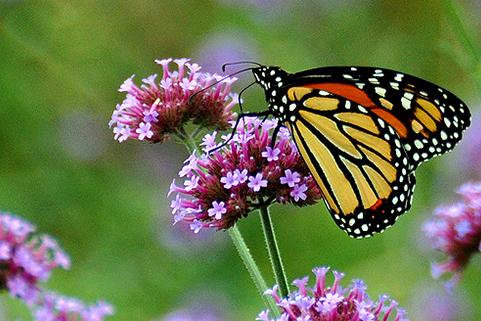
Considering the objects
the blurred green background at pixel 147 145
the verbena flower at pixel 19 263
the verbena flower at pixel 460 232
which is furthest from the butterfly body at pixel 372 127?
the blurred green background at pixel 147 145

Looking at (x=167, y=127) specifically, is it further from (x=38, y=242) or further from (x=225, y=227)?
(x=38, y=242)

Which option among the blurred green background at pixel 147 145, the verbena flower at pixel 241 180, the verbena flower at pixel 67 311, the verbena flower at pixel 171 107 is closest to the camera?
the verbena flower at pixel 241 180

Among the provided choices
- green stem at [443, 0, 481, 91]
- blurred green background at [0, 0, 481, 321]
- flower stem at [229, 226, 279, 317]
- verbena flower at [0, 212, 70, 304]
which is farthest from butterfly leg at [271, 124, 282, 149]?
blurred green background at [0, 0, 481, 321]

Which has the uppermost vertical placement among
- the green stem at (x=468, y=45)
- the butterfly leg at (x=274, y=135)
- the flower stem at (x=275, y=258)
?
the green stem at (x=468, y=45)

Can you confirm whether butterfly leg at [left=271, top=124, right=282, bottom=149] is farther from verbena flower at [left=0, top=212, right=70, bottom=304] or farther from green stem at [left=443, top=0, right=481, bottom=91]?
verbena flower at [left=0, top=212, right=70, bottom=304]

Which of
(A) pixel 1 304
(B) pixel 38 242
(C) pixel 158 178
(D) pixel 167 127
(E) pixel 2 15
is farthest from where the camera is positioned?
(C) pixel 158 178

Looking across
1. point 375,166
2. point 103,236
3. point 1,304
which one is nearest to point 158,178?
point 103,236

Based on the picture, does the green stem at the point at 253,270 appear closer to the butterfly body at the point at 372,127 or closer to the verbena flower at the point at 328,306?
the verbena flower at the point at 328,306

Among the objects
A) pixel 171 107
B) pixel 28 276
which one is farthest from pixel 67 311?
pixel 171 107
